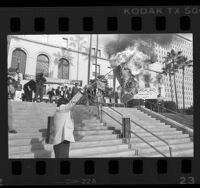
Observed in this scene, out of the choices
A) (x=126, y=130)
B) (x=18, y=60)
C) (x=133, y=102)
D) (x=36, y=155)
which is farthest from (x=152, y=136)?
(x=18, y=60)

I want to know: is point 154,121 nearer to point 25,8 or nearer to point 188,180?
point 188,180

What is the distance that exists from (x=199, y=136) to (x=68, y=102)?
3241 mm

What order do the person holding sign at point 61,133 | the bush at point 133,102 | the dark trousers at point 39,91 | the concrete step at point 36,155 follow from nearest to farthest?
the concrete step at point 36,155, the person holding sign at point 61,133, the dark trousers at point 39,91, the bush at point 133,102

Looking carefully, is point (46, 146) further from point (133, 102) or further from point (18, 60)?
point (133, 102)

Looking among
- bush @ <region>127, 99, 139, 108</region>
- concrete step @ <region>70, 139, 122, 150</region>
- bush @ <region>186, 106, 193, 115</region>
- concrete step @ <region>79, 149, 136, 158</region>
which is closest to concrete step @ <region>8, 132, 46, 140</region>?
concrete step @ <region>70, 139, 122, 150</region>

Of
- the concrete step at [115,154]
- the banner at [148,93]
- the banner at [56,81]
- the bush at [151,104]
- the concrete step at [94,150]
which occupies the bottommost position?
the concrete step at [115,154]

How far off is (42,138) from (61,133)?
1.54ft

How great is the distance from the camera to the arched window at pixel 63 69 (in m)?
9.34

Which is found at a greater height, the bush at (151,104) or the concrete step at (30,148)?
the bush at (151,104)

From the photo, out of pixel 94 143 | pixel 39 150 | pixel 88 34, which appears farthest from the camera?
pixel 94 143

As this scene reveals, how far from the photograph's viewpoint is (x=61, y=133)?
9148mm

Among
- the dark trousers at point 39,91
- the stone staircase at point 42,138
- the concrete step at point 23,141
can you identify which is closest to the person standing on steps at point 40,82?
the dark trousers at point 39,91

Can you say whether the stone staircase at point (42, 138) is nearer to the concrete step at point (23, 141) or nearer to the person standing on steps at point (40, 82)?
the concrete step at point (23, 141)

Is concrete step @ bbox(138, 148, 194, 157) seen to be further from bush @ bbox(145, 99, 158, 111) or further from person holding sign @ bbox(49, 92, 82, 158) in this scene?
person holding sign @ bbox(49, 92, 82, 158)
